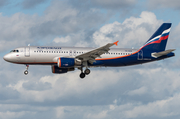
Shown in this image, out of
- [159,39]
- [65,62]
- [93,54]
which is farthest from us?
[159,39]

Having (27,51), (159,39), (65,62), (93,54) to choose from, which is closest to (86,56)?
(93,54)

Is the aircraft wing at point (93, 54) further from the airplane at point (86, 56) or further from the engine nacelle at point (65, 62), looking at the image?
the engine nacelle at point (65, 62)

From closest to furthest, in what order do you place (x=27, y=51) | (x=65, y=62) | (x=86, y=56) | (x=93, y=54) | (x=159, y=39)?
(x=65, y=62), (x=93, y=54), (x=86, y=56), (x=27, y=51), (x=159, y=39)

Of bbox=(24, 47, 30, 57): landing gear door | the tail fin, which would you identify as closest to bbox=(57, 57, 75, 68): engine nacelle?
bbox=(24, 47, 30, 57): landing gear door

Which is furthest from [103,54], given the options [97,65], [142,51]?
[142,51]

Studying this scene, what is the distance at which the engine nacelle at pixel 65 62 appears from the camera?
194 ft

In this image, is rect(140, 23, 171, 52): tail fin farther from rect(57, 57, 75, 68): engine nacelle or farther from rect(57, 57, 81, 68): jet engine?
rect(57, 57, 75, 68): engine nacelle

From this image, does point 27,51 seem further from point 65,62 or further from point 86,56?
point 86,56

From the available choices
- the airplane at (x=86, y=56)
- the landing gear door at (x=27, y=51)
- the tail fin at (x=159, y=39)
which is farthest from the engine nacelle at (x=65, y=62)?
the tail fin at (x=159, y=39)

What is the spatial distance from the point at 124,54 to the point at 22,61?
743 inches

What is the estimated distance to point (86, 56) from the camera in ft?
197

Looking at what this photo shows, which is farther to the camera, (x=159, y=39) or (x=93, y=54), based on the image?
(x=159, y=39)

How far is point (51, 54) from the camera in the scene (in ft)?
199

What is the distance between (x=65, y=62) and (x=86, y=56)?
387 centimetres
